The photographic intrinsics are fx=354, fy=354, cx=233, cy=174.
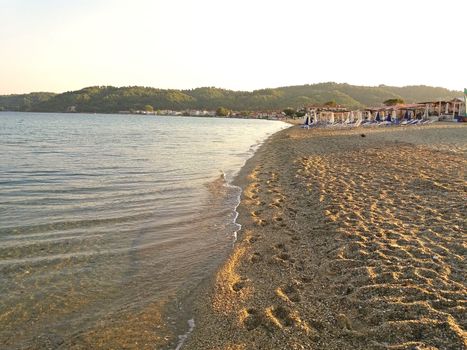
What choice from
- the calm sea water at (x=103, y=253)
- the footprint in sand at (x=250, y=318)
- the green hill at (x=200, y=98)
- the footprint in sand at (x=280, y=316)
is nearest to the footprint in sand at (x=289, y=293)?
the footprint in sand at (x=280, y=316)

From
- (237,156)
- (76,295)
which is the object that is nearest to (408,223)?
(76,295)

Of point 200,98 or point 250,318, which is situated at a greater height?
point 200,98

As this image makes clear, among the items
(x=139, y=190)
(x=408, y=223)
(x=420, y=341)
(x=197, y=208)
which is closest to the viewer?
(x=420, y=341)

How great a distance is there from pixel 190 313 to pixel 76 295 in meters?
1.68

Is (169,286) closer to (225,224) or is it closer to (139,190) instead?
(225,224)

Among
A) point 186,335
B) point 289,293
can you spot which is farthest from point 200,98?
point 186,335

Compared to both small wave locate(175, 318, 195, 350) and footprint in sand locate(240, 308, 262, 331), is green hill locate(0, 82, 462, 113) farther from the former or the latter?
small wave locate(175, 318, 195, 350)

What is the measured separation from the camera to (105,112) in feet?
547

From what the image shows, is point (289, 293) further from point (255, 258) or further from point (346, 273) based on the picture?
point (255, 258)

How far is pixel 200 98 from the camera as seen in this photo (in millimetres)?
199000

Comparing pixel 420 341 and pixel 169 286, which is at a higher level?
pixel 420 341

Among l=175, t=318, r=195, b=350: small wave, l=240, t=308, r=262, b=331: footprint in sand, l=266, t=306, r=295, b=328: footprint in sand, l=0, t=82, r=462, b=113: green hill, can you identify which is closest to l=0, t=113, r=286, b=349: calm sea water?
l=175, t=318, r=195, b=350: small wave

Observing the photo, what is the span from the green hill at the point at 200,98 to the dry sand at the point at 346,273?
497 feet

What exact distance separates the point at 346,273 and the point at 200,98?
20015 centimetres
